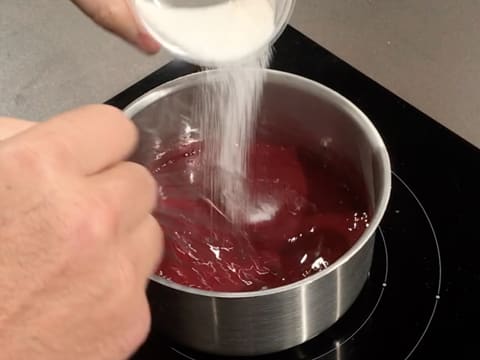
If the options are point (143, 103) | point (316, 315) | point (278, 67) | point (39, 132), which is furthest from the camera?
point (278, 67)

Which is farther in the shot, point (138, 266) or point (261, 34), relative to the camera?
point (261, 34)

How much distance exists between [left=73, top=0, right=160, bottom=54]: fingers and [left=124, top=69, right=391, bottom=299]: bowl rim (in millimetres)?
80

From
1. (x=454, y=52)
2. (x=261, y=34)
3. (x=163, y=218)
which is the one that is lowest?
(x=163, y=218)

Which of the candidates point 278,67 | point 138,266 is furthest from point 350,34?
point 138,266

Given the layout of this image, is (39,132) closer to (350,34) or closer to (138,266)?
(138,266)

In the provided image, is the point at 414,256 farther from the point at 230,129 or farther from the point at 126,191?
the point at 126,191

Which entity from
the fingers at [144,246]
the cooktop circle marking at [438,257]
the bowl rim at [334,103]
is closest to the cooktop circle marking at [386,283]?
the cooktop circle marking at [438,257]

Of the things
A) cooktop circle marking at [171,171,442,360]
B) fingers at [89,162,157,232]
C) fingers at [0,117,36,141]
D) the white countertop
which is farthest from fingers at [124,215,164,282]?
the white countertop

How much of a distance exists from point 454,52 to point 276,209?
370 millimetres

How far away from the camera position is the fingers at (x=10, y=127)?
562 millimetres

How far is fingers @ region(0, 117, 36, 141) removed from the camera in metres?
0.56

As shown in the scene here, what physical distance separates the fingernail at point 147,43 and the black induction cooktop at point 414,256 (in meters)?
0.22

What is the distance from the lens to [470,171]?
0.86m

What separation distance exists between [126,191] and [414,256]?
1.33 ft
